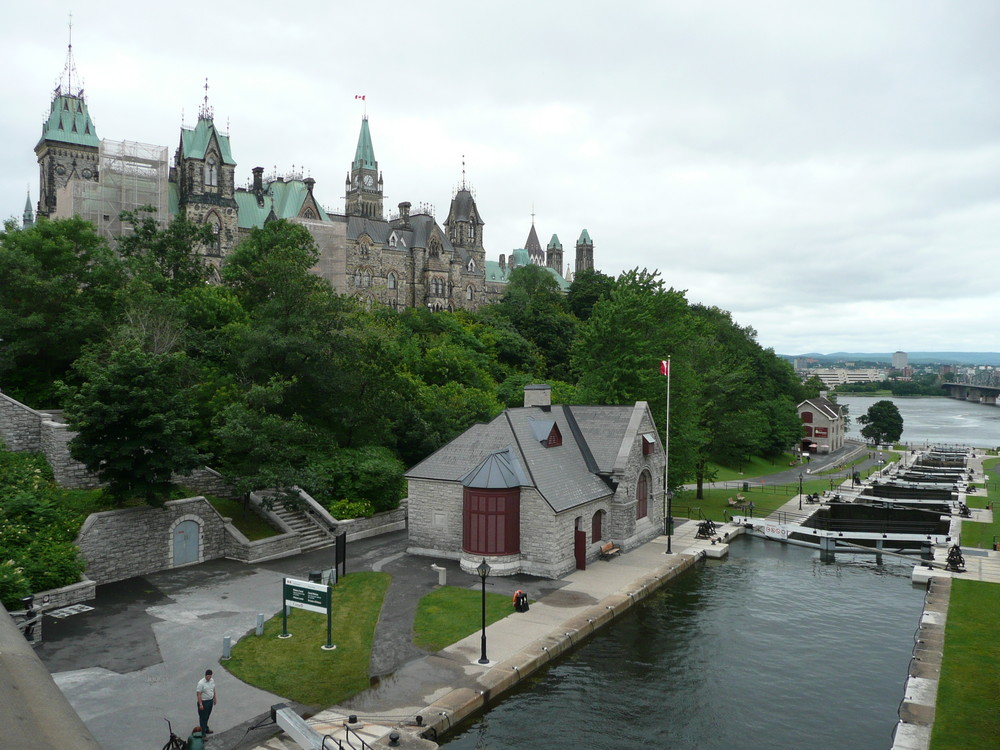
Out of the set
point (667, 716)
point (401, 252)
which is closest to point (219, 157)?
Result: point (401, 252)

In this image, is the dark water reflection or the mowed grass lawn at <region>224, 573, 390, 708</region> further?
the mowed grass lawn at <region>224, 573, 390, 708</region>

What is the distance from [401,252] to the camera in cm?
10812

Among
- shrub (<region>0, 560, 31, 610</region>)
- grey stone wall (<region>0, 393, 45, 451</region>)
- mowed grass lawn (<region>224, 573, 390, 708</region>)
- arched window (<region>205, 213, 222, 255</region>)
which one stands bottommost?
mowed grass lawn (<region>224, 573, 390, 708</region>)

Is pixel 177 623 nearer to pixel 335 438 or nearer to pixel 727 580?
pixel 335 438

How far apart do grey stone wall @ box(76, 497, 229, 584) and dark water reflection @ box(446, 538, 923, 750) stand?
1605cm

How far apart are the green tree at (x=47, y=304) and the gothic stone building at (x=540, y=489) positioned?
19555 millimetres

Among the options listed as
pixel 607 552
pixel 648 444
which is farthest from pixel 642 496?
pixel 607 552

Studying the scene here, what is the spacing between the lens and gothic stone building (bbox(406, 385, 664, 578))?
28.1 meters

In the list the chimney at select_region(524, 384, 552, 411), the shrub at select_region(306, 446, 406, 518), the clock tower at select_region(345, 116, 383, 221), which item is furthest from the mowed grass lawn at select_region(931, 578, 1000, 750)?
the clock tower at select_region(345, 116, 383, 221)

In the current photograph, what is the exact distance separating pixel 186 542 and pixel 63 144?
103 metres

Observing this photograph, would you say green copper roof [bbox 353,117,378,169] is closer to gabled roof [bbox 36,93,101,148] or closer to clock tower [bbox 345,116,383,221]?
clock tower [bbox 345,116,383,221]

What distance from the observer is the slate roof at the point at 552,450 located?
96.5ft

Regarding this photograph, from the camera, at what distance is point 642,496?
35594 mm

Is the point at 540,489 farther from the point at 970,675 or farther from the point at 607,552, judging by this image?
the point at 970,675
